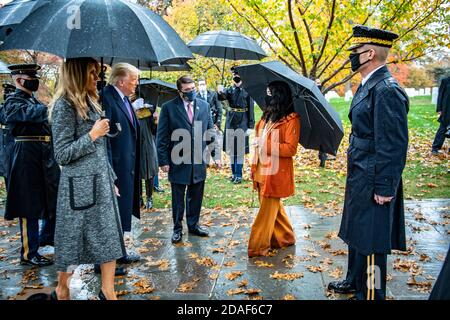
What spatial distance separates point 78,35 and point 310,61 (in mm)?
8978

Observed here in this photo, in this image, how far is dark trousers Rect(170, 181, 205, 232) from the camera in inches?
233

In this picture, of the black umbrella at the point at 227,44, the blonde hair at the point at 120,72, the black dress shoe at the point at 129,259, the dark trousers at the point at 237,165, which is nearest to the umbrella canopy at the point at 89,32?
the blonde hair at the point at 120,72

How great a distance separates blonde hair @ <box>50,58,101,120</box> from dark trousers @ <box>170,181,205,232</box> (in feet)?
8.53

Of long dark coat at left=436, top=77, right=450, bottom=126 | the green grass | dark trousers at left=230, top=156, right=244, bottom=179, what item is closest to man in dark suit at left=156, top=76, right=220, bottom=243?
the green grass

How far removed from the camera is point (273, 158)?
501cm

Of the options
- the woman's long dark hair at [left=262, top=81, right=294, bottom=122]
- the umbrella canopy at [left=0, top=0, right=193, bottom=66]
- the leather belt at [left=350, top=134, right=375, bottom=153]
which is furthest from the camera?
A: the woman's long dark hair at [left=262, top=81, right=294, bottom=122]

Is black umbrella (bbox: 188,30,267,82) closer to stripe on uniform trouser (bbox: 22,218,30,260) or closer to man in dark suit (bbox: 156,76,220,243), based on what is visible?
man in dark suit (bbox: 156,76,220,243)

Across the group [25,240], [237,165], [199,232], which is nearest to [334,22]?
[237,165]

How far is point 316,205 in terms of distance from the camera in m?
7.57

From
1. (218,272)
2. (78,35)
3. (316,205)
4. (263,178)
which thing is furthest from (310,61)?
(78,35)

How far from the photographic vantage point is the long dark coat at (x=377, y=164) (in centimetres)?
345

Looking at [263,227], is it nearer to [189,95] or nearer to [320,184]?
[189,95]

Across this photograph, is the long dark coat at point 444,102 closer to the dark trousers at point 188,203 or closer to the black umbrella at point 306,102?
the black umbrella at point 306,102

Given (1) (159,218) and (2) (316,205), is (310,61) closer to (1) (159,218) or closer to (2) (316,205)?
(2) (316,205)
